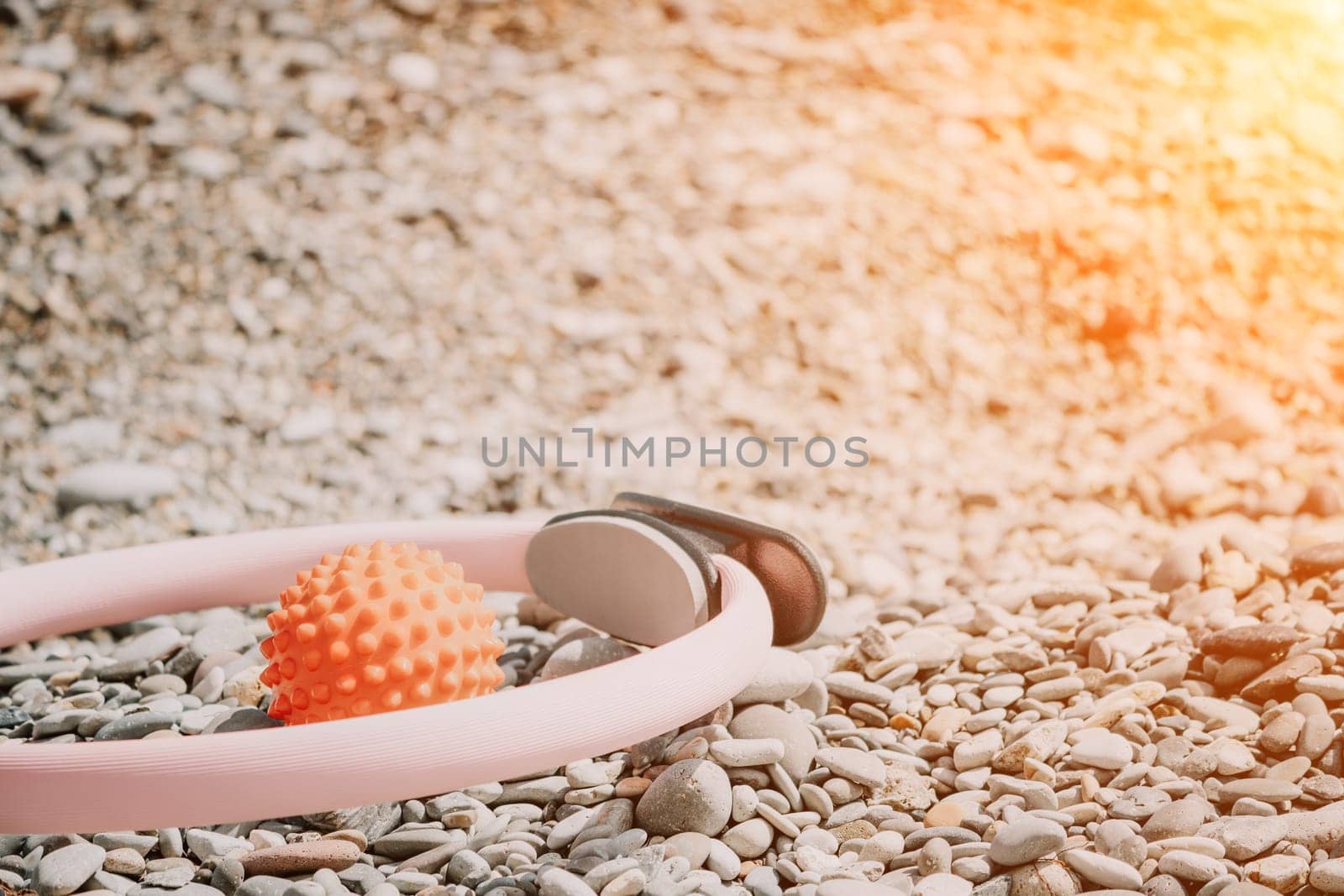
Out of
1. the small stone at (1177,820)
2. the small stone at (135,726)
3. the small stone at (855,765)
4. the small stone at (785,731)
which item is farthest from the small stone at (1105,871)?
the small stone at (135,726)

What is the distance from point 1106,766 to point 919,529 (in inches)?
66.8

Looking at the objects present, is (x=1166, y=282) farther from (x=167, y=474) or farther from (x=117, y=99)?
(x=117, y=99)

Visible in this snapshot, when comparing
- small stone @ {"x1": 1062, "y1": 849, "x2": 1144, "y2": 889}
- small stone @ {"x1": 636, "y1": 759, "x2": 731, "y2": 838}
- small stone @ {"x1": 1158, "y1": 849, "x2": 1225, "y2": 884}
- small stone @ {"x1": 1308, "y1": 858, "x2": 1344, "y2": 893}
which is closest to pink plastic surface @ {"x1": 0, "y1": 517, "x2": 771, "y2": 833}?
small stone @ {"x1": 636, "y1": 759, "x2": 731, "y2": 838}

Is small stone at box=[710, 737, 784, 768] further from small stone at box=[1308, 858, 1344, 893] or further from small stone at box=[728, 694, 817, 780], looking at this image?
small stone at box=[1308, 858, 1344, 893]

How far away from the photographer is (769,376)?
185 inches

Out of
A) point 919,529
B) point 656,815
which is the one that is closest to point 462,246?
point 919,529

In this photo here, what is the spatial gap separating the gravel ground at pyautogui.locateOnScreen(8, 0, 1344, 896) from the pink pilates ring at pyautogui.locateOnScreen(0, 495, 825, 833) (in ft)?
0.60

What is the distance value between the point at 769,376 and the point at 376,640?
2741mm

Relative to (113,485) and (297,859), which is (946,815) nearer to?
(297,859)

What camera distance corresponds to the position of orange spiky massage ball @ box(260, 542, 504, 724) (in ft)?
7.22

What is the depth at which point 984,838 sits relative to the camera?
2.21 meters

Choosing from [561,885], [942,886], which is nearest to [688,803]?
[561,885]

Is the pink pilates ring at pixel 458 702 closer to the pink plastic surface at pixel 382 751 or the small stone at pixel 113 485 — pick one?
the pink plastic surface at pixel 382 751

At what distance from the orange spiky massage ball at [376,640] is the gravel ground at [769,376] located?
0.82ft
